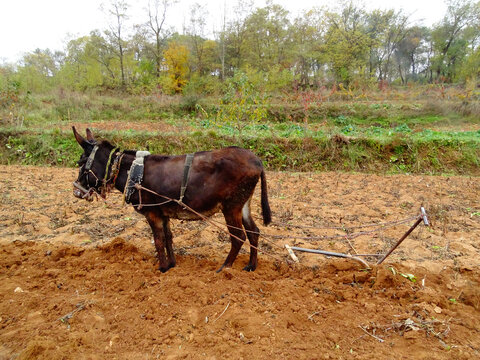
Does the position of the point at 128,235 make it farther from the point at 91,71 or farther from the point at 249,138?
the point at 91,71

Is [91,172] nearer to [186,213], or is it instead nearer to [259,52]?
[186,213]

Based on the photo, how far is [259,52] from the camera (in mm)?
33438

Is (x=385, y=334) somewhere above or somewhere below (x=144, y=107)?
below

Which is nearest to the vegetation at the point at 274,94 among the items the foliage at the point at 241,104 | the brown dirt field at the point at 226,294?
the foliage at the point at 241,104

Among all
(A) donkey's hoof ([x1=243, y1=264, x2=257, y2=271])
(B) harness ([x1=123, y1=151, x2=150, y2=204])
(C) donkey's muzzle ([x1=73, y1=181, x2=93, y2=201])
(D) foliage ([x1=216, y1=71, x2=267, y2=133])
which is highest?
(D) foliage ([x1=216, y1=71, x2=267, y2=133])

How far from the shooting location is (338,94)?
23.6 metres

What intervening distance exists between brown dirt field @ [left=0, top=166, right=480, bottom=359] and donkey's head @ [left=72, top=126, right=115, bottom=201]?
0.94 metres

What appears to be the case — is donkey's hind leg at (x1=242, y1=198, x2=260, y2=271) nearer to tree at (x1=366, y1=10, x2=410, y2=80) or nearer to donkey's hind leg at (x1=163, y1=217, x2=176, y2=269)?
donkey's hind leg at (x1=163, y1=217, x2=176, y2=269)

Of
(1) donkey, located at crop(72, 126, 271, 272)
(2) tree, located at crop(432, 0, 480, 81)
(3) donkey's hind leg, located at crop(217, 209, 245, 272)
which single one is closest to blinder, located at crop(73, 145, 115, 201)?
(1) donkey, located at crop(72, 126, 271, 272)

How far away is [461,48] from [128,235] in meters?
47.3

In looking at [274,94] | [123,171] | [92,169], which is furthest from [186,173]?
[274,94]

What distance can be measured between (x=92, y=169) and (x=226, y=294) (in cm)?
251

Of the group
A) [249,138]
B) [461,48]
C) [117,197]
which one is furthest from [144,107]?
[461,48]

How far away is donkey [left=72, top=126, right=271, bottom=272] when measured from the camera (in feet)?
11.6
